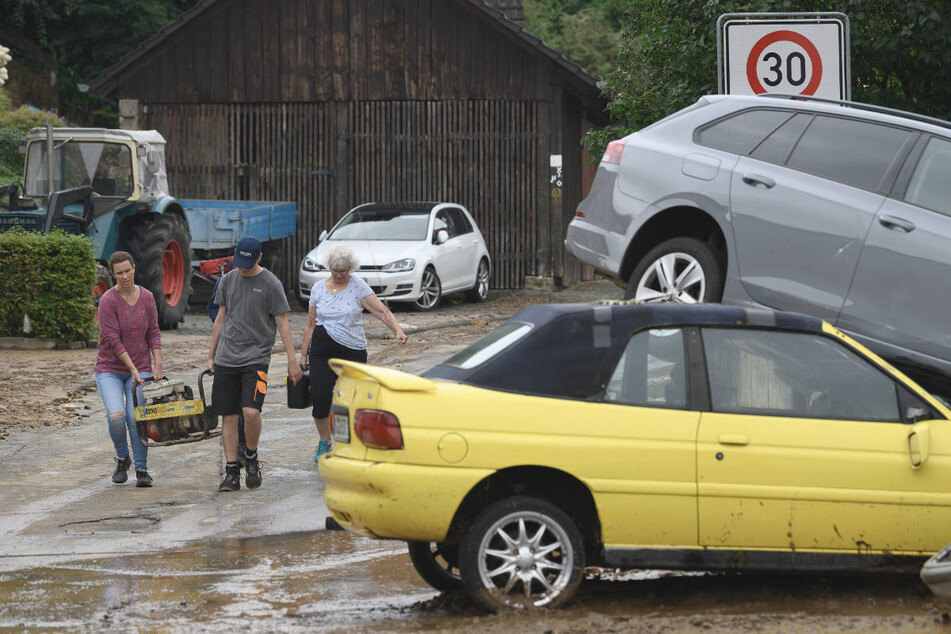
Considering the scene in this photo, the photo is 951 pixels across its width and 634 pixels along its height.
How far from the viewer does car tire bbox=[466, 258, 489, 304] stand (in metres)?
23.5

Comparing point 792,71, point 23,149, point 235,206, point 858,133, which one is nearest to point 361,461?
point 858,133

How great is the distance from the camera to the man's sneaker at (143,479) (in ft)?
33.9

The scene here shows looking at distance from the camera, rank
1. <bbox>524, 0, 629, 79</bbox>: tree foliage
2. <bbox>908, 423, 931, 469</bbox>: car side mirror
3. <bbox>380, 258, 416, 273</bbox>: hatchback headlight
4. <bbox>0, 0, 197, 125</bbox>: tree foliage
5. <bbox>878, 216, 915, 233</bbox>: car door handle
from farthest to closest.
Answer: <bbox>524, 0, 629, 79</bbox>: tree foliage, <bbox>0, 0, 197, 125</bbox>: tree foliage, <bbox>380, 258, 416, 273</bbox>: hatchback headlight, <bbox>878, 216, 915, 233</bbox>: car door handle, <bbox>908, 423, 931, 469</bbox>: car side mirror

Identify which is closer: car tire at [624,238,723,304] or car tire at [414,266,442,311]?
car tire at [624,238,723,304]

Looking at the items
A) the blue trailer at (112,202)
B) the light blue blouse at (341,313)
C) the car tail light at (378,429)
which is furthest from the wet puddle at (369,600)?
the blue trailer at (112,202)

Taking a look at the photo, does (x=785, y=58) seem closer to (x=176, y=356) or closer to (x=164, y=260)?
(x=176, y=356)

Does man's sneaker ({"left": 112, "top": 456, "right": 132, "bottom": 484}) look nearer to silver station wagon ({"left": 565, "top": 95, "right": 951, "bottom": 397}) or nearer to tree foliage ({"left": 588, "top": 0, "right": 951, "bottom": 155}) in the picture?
silver station wagon ({"left": 565, "top": 95, "right": 951, "bottom": 397})

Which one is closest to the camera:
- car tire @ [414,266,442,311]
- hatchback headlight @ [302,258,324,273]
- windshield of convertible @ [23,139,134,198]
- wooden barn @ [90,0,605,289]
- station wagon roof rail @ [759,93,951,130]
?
station wagon roof rail @ [759,93,951,130]

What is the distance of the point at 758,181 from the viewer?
868cm

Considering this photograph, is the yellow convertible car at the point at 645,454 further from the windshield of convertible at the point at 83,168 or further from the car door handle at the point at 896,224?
the windshield of convertible at the point at 83,168

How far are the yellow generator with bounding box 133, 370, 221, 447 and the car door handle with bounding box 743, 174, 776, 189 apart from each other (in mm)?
4206

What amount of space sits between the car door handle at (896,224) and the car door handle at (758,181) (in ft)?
2.38

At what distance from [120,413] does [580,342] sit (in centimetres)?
500

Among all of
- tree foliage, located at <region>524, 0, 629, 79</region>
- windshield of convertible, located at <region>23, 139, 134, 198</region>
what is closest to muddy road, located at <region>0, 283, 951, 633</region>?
windshield of convertible, located at <region>23, 139, 134, 198</region>
